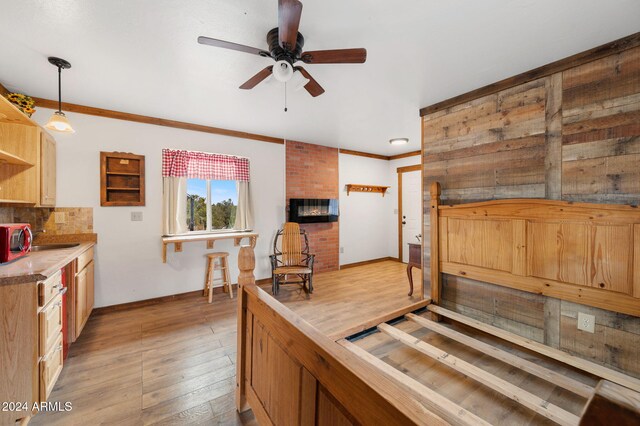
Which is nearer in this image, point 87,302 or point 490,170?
point 490,170

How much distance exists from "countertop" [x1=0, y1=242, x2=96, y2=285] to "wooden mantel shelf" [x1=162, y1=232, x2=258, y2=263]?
3.46ft

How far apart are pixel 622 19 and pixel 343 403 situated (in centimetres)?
281

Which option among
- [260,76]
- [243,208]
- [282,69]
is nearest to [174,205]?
[243,208]

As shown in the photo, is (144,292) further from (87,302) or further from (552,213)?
(552,213)

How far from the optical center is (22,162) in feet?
7.77

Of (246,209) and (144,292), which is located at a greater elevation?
(246,209)

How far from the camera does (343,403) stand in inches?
33.3

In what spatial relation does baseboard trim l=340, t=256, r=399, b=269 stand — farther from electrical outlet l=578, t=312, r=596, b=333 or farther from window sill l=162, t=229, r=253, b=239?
electrical outlet l=578, t=312, r=596, b=333

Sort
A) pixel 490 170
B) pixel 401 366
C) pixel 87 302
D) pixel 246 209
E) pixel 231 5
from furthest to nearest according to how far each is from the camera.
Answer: pixel 246 209, pixel 87 302, pixel 490 170, pixel 401 366, pixel 231 5

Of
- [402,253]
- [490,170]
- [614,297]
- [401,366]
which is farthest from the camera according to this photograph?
[402,253]

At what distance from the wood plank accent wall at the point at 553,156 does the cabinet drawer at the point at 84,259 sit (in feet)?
12.2

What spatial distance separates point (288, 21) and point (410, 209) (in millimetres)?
5008

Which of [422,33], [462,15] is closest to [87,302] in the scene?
[422,33]

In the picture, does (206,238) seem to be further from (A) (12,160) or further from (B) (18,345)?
(B) (18,345)
